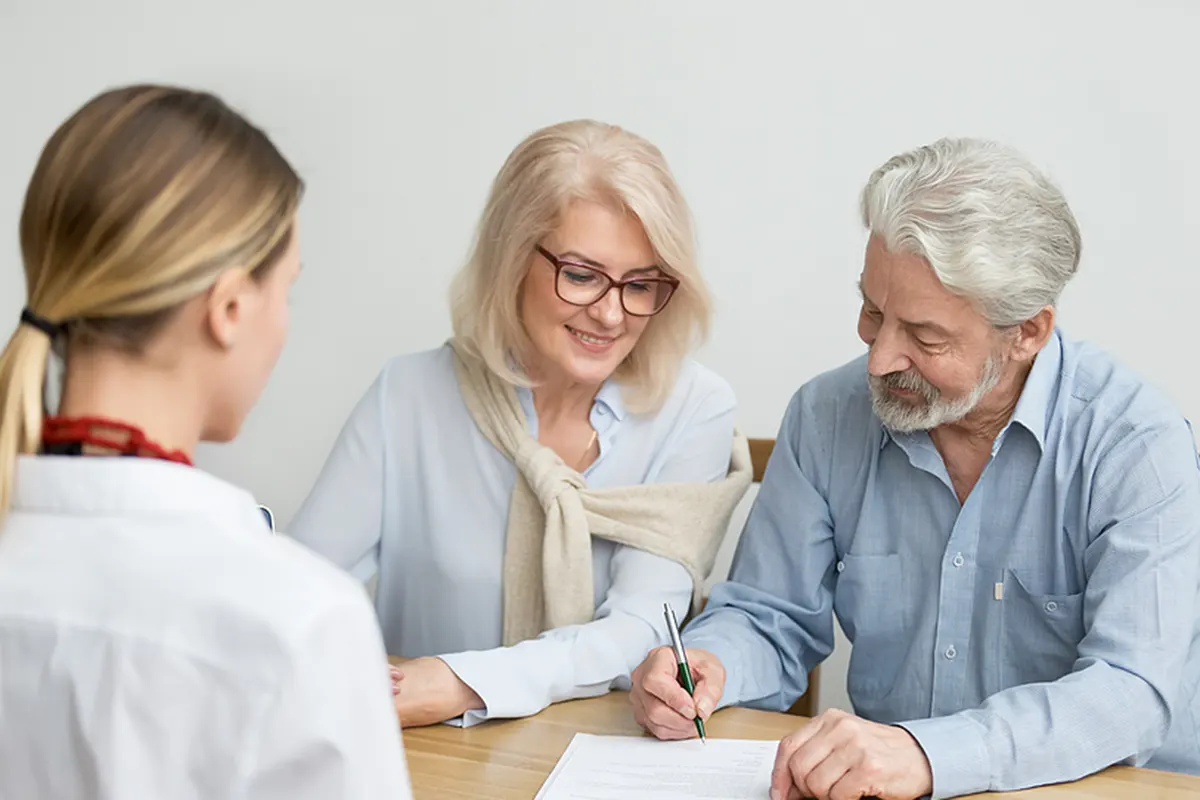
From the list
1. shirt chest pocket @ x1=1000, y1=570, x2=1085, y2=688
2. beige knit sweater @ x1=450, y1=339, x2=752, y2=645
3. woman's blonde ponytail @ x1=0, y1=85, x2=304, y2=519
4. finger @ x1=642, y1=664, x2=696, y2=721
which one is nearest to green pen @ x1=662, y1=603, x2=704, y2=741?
finger @ x1=642, y1=664, x2=696, y2=721

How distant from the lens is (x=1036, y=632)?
5.85 ft

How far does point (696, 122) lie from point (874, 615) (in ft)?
4.06

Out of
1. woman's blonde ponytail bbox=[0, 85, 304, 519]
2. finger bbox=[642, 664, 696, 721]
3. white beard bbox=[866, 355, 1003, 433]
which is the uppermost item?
woman's blonde ponytail bbox=[0, 85, 304, 519]

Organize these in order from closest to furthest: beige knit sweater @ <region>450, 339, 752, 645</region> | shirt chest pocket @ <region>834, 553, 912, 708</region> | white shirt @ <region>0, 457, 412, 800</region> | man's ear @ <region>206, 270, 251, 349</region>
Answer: white shirt @ <region>0, 457, 412, 800</region> → man's ear @ <region>206, 270, 251, 349</region> → shirt chest pocket @ <region>834, 553, 912, 708</region> → beige knit sweater @ <region>450, 339, 752, 645</region>

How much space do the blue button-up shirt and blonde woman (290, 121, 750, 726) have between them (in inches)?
6.4

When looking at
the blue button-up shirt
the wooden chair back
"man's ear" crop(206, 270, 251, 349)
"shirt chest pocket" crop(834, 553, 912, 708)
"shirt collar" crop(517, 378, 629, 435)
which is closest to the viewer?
"man's ear" crop(206, 270, 251, 349)

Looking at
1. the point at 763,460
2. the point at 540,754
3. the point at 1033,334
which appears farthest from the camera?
the point at 763,460

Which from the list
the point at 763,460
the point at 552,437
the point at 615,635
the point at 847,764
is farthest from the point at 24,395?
the point at 763,460

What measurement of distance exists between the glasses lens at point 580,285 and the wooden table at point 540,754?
0.61 meters

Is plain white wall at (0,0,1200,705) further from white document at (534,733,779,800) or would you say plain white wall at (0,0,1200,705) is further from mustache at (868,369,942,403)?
white document at (534,733,779,800)

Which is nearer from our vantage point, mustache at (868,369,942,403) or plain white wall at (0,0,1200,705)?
mustache at (868,369,942,403)

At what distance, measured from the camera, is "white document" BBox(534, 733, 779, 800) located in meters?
1.40

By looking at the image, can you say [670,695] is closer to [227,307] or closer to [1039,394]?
[1039,394]

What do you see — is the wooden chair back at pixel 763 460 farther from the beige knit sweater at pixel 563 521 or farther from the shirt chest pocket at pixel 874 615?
the shirt chest pocket at pixel 874 615
